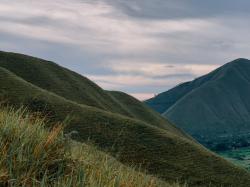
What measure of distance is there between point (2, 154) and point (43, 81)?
131 m

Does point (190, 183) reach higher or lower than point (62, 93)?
lower

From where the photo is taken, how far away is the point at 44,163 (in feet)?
39.1

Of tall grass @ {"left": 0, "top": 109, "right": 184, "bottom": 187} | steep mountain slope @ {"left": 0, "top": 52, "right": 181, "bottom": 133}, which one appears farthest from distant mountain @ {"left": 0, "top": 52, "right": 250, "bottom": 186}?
tall grass @ {"left": 0, "top": 109, "right": 184, "bottom": 187}

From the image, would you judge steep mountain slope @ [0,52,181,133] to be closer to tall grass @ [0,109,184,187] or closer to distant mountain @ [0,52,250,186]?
distant mountain @ [0,52,250,186]

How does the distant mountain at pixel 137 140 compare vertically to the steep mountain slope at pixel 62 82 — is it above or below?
below

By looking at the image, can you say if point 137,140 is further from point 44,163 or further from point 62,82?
point 44,163

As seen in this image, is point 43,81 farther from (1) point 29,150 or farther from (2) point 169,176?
(1) point 29,150

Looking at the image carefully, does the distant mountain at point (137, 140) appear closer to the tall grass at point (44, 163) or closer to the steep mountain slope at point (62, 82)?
the steep mountain slope at point (62, 82)

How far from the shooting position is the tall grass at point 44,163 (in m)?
10.8

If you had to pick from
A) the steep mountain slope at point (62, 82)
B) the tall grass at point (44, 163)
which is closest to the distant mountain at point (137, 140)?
the steep mountain slope at point (62, 82)

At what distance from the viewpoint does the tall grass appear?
10.8 meters

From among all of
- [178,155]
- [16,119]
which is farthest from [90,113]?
[16,119]

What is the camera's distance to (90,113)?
9738 cm

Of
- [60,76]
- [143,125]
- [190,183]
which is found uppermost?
[60,76]
